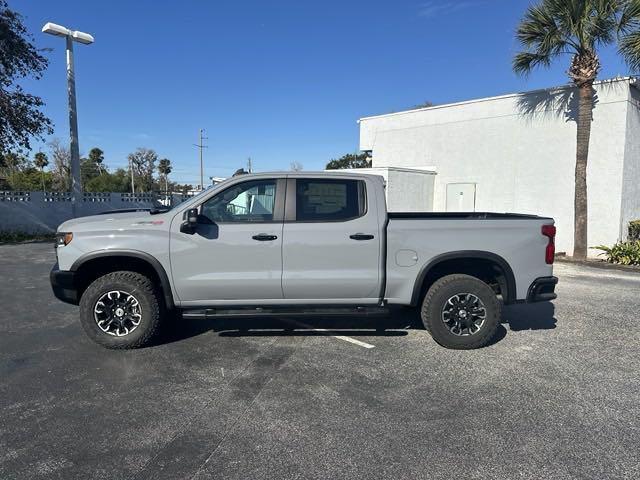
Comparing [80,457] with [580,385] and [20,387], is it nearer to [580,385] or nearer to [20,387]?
[20,387]

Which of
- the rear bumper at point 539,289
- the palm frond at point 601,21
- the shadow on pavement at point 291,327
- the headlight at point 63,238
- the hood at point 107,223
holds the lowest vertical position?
the shadow on pavement at point 291,327

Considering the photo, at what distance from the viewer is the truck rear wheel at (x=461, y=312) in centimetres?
478

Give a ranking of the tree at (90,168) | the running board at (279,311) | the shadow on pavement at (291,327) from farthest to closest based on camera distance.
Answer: the tree at (90,168) → the shadow on pavement at (291,327) → the running board at (279,311)

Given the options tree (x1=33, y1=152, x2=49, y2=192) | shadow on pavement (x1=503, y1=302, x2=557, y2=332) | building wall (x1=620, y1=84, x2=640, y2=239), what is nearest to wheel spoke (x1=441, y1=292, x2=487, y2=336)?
shadow on pavement (x1=503, y1=302, x2=557, y2=332)

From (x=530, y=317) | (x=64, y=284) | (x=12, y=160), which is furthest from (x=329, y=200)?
(x=12, y=160)

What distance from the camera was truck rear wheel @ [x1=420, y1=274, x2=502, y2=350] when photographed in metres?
4.78

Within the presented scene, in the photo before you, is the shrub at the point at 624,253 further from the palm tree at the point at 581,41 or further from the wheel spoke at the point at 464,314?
the wheel spoke at the point at 464,314

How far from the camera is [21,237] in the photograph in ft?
51.1

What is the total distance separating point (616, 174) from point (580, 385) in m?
10.7

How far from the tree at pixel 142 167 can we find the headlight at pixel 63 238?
7131cm

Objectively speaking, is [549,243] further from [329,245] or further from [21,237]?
[21,237]

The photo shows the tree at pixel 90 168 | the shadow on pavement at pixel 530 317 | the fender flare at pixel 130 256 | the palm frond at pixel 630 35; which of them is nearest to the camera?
the fender flare at pixel 130 256

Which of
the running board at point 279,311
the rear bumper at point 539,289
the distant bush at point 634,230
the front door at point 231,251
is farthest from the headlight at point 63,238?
the distant bush at point 634,230

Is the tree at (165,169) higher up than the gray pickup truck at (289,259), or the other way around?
the tree at (165,169)
